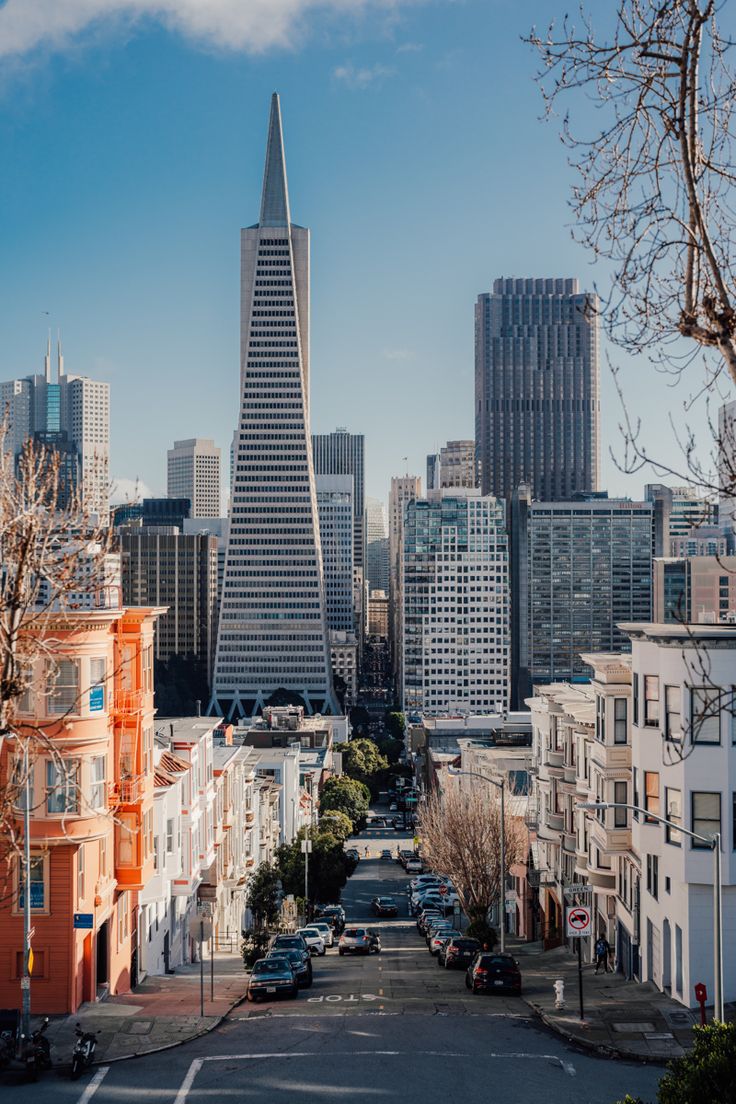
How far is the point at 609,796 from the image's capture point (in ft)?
141

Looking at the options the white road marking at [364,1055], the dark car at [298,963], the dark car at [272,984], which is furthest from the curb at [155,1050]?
the dark car at [298,963]

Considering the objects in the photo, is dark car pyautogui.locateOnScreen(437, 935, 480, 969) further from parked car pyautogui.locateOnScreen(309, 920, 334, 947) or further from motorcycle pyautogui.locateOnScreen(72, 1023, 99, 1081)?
motorcycle pyautogui.locateOnScreen(72, 1023, 99, 1081)

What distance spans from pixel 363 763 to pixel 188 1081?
147 meters

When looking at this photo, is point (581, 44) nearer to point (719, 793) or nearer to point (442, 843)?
point (719, 793)

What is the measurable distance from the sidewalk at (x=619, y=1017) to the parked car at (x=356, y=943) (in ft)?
40.9

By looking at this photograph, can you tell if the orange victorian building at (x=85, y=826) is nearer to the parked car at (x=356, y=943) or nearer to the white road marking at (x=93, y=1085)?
the white road marking at (x=93, y=1085)

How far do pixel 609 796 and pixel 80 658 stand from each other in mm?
18789

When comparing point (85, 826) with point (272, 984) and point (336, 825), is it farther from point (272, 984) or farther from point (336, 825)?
point (336, 825)

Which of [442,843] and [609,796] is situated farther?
[442,843]

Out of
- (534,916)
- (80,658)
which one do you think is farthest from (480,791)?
(80,658)

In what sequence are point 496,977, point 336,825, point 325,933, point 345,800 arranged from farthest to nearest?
1. point 345,800
2. point 336,825
3. point 325,933
4. point 496,977

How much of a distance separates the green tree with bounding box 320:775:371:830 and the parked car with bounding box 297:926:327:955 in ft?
229

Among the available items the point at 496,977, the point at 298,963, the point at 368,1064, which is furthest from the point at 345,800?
the point at 368,1064

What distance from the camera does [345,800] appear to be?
12962 cm
